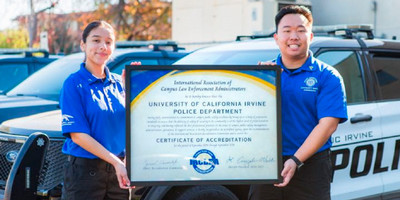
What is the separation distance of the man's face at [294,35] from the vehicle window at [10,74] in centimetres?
750

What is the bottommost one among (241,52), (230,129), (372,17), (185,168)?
(185,168)

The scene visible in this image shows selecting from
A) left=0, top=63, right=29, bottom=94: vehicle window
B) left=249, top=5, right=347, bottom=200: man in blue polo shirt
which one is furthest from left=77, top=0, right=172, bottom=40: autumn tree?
left=249, top=5, right=347, bottom=200: man in blue polo shirt

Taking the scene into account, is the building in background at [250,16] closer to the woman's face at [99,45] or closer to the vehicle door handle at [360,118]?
the vehicle door handle at [360,118]

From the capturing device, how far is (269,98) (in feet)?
11.1

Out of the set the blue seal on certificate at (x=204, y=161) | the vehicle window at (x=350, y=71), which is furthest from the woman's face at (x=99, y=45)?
the vehicle window at (x=350, y=71)

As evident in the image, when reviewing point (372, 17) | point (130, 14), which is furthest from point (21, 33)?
point (372, 17)

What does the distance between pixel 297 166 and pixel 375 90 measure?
2.30 m

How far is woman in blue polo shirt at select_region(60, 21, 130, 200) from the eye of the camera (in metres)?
3.46

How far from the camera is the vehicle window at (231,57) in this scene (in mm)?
5117

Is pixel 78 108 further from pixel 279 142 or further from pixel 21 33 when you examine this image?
pixel 21 33
